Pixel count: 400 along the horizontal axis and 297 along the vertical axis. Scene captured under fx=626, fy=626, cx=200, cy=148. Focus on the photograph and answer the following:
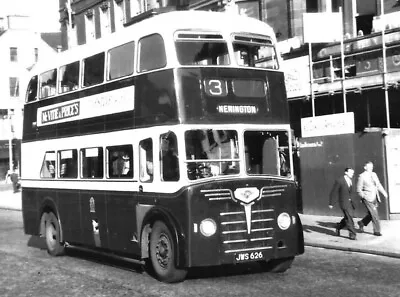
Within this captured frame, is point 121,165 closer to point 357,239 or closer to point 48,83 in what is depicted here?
point 48,83

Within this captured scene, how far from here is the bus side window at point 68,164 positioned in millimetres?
13291

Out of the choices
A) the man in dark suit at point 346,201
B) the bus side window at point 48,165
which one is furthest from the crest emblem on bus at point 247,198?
the bus side window at point 48,165

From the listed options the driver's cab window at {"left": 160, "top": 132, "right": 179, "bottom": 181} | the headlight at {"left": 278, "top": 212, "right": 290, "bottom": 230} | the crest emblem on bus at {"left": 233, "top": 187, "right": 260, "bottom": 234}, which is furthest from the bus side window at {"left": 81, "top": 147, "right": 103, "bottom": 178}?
the headlight at {"left": 278, "top": 212, "right": 290, "bottom": 230}

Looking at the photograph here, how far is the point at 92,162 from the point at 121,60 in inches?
89.3

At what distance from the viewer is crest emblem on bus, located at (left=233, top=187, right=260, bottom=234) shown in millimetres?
10000

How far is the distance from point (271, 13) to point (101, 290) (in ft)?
59.1

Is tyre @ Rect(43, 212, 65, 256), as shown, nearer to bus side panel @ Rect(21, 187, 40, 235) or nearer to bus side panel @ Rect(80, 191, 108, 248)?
bus side panel @ Rect(21, 187, 40, 235)

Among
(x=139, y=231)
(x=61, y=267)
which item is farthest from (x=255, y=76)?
(x=61, y=267)

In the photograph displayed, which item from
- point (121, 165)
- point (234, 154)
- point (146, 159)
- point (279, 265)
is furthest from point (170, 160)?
point (279, 265)

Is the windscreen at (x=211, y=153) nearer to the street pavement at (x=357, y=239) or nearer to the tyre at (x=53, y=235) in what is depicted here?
the street pavement at (x=357, y=239)

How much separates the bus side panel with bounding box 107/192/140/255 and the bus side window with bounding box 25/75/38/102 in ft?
14.8

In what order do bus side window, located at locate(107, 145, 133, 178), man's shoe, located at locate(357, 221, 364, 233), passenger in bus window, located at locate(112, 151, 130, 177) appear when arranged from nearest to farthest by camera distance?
bus side window, located at locate(107, 145, 133, 178), passenger in bus window, located at locate(112, 151, 130, 177), man's shoe, located at locate(357, 221, 364, 233)

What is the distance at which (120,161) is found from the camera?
11625 mm

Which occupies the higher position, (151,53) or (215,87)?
(151,53)
